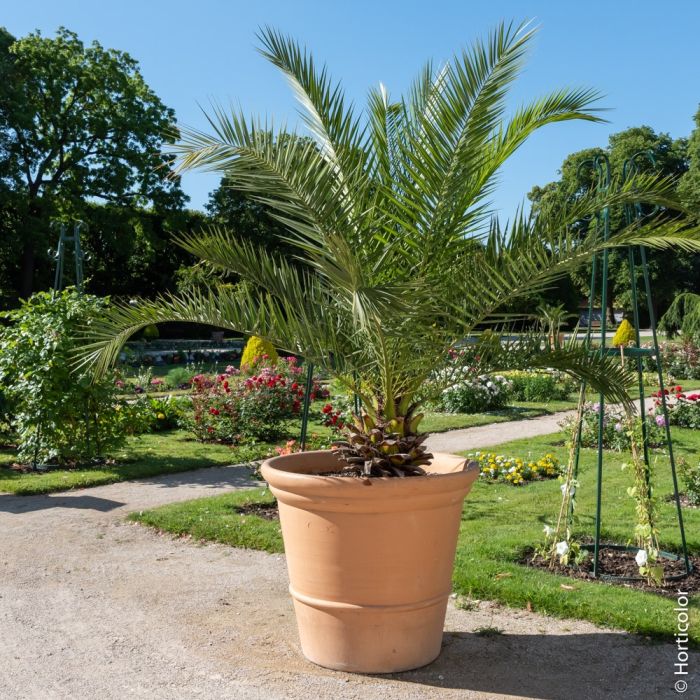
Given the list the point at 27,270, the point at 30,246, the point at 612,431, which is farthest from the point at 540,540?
the point at 27,270

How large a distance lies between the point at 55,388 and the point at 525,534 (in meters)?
4.85

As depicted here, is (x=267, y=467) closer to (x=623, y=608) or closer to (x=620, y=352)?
(x=623, y=608)

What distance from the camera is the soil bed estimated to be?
4.32m

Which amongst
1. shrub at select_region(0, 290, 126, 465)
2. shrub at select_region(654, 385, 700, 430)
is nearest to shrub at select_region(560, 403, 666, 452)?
shrub at select_region(654, 385, 700, 430)

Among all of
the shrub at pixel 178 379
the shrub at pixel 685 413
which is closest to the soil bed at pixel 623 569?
the shrub at pixel 685 413

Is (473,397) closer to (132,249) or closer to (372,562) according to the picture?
(372,562)

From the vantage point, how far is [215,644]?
3.58m

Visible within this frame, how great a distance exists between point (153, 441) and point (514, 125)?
24.1 feet

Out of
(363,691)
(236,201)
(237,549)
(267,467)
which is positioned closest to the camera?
(363,691)

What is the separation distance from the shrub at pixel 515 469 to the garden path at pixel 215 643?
125 inches

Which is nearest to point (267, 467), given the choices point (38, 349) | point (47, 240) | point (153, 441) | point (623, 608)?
point (623, 608)

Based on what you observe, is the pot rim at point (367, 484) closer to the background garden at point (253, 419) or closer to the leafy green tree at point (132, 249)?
the background garden at point (253, 419)

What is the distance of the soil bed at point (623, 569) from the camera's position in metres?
4.32

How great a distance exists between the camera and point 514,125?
377cm
